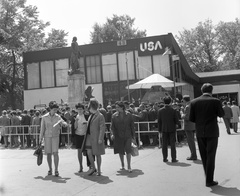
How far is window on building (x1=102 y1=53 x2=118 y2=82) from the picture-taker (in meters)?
34.1

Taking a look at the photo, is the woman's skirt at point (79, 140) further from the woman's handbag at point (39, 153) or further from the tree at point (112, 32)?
the tree at point (112, 32)

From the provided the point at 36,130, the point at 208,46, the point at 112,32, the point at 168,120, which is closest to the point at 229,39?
the point at 208,46

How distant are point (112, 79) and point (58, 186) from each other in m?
27.6

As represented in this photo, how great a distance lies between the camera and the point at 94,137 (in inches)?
308

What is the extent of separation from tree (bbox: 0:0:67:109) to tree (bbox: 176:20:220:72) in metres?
31.9

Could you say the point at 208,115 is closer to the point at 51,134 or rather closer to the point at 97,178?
the point at 97,178

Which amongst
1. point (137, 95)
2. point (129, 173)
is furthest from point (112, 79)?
point (129, 173)

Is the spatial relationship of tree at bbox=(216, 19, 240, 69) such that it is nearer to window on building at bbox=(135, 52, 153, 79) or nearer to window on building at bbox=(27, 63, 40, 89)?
window on building at bbox=(135, 52, 153, 79)

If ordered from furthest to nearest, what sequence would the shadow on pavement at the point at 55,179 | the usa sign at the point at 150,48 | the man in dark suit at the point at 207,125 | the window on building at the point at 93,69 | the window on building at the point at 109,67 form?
the window on building at the point at 93,69
the window on building at the point at 109,67
the usa sign at the point at 150,48
the shadow on pavement at the point at 55,179
the man in dark suit at the point at 207,125

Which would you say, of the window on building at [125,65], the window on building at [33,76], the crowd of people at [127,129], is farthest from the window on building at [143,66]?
the crowd of people at [127,129]

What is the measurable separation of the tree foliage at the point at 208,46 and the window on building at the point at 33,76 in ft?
117

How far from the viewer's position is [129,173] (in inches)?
309

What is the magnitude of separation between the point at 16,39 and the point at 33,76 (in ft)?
15.8

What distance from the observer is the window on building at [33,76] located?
36.5 m
